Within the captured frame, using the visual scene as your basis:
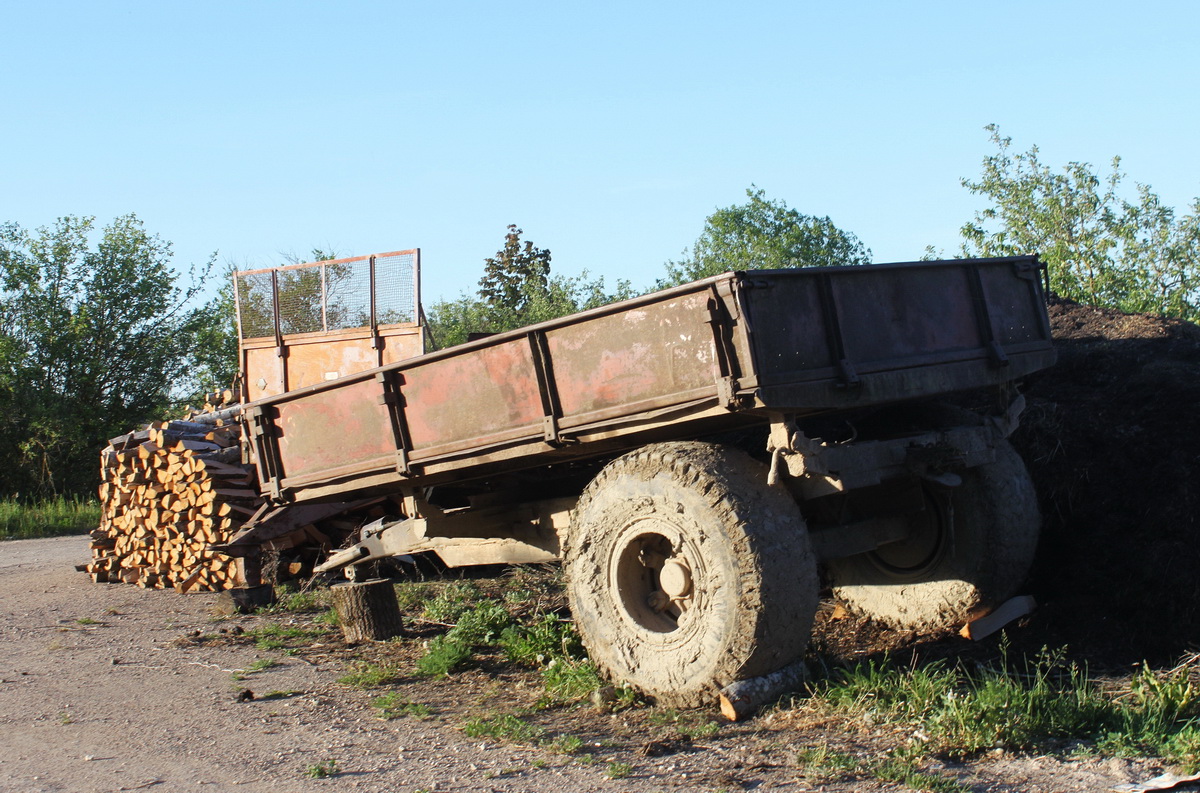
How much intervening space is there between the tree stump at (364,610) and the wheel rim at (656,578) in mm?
2602

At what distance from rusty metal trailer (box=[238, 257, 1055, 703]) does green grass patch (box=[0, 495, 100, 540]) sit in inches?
531

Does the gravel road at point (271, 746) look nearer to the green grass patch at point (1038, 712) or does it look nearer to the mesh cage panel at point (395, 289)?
the green grass patch at point (1038, 712)

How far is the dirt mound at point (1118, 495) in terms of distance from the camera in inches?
212

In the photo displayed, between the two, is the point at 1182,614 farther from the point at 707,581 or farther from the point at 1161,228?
the point at 1161,228

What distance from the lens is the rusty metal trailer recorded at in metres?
4.67

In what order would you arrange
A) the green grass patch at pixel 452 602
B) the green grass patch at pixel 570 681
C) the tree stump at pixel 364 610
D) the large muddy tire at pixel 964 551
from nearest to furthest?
the green grass patch at pixel 570 681, the large muddy tire at pixel 964 551, the tree stump at pixel 364 610, the green grass patch at pixel 452 602

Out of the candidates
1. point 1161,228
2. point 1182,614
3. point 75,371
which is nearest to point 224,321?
point 75,371

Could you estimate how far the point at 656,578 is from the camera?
535 centimetres

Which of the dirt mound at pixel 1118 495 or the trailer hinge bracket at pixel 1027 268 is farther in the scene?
the trailer hinge bracket at pixel 1027 268

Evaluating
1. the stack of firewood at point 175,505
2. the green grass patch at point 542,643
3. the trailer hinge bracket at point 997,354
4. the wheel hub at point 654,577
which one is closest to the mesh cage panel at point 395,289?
the stack of firewood at point 175,505

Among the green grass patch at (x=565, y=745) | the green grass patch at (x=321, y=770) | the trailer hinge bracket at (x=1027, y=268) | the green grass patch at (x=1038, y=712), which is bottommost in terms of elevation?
the green grass patch at (x=1038, y=712)

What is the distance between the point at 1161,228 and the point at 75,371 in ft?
71.5

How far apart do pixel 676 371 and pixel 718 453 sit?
1.52 feet

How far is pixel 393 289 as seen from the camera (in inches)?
398
